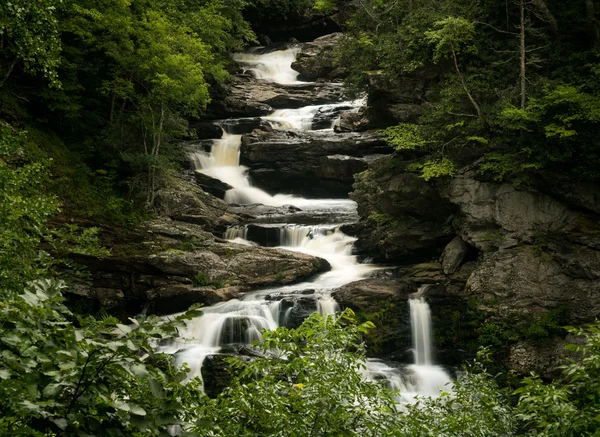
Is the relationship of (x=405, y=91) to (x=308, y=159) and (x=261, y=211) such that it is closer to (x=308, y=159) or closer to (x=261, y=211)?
(x=308, y=159)

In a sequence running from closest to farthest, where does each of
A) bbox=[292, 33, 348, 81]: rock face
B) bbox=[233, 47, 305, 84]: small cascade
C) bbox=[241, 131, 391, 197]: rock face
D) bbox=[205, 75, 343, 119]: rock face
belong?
bbox=[241, 131, 391, 197]: rock face < bbox=[205, 75, 343, 119]: rock face < bbox=[292, 33, 348, 81]: rock face < bbox=[233, 47, 305, 84]: small cascade

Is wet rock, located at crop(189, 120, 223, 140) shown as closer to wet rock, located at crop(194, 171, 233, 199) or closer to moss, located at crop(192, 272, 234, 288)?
wet rock, located at crop(194, 171, 233, 199)

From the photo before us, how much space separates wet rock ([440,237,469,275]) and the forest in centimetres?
20

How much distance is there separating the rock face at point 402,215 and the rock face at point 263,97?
12359 millimetres

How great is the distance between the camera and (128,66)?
19266mm

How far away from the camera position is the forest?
4184 millimetres

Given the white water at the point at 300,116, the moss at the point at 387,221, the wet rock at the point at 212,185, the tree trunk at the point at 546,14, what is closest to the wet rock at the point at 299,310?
the moss at the point at 387,221

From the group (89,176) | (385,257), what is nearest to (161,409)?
(385,257)

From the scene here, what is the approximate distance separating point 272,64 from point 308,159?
15.0 metres

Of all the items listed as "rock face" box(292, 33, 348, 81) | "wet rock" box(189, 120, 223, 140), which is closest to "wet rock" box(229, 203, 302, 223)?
"wet rock" box(189, 120, 223, 140)

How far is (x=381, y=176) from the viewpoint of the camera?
18.4m

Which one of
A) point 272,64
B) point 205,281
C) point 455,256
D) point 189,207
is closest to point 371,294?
point 455,256

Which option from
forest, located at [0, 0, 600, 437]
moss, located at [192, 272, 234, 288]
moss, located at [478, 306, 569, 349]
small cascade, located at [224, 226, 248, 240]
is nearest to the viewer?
forest, located at [0, 0, 600, 437]

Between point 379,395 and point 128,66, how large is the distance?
18211mm
